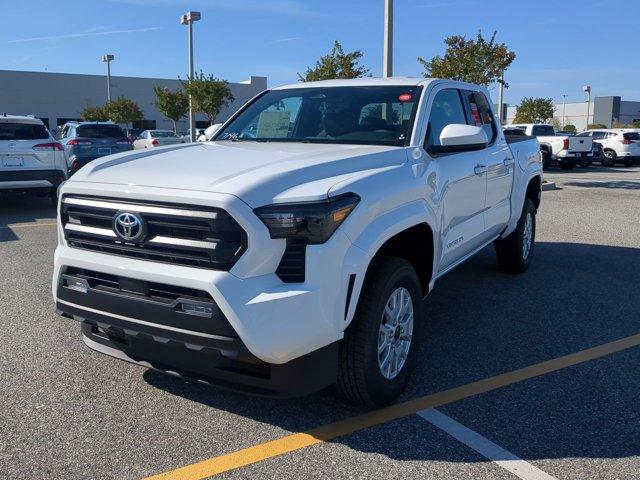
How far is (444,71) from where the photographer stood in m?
17.9

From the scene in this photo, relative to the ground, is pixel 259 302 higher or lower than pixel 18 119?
lower

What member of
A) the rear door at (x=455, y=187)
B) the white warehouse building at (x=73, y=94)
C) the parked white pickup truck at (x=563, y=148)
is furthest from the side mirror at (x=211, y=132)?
the white warehouse building at (x=73, y=94)

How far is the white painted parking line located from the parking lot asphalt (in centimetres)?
3

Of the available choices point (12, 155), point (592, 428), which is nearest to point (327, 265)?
point (592, 428)

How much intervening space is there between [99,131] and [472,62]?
1016 cm

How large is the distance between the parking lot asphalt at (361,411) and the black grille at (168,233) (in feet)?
3.17

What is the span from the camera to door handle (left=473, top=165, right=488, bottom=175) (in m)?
5.00

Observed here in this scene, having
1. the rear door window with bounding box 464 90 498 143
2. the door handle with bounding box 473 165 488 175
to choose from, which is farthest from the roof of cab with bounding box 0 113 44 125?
the door handle with bounding box 473 165 488 175

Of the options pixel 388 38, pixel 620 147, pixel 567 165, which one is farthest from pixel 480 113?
pixel 620 147

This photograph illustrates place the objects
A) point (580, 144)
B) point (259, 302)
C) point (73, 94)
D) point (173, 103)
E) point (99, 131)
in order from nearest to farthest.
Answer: point (259, 302) < point (99, 131) < point (580, 144) < point (173, 103) < point (73, 94)

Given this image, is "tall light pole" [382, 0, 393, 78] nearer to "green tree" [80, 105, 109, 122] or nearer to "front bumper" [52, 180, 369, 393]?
"front bumper" [52, 180, 369, 393]

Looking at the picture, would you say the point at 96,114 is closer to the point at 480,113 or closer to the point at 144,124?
the point at 144,124

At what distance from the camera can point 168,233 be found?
3174 millimetres

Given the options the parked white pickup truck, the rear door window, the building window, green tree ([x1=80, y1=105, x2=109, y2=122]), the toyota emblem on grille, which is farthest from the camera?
the building window
